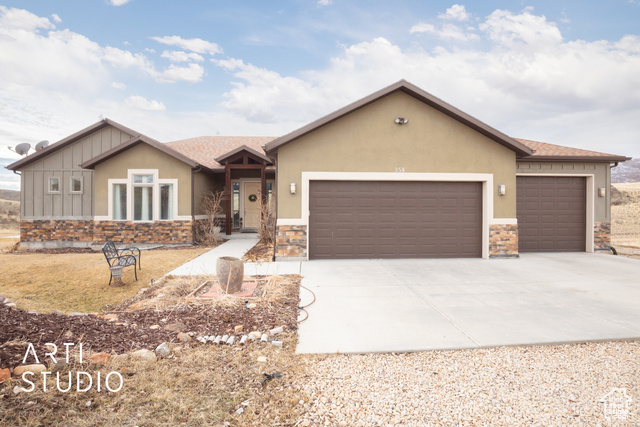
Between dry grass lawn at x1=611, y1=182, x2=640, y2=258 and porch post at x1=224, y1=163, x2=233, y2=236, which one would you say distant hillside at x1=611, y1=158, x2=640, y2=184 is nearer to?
dry grass lawn at x1=611, y1=182, x2=640, y2=258

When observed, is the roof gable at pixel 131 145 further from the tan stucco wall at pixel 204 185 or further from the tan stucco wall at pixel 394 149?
the tan stucco wall at pixel 394 149

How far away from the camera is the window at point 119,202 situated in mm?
12086

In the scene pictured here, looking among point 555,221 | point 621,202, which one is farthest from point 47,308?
point 621,202

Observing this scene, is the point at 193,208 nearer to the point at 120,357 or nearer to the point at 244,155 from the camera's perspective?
the point at 244,155

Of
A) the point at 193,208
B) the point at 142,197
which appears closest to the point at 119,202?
the point at 142,197

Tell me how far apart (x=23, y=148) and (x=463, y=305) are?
16.8 metres

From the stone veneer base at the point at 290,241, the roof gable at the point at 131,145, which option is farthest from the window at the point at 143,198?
the stone veneer base at the point at 290,241

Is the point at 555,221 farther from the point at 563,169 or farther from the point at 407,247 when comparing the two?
the point at 407,247

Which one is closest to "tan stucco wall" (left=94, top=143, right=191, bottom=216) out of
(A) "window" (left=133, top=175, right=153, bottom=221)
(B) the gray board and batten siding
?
(A) "window" (left=133, top=175, right=153, bottom=221)

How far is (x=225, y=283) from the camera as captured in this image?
5.81 meters

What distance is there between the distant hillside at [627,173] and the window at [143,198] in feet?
494

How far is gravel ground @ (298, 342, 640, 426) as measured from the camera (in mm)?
2459

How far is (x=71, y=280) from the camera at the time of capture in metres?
7.52

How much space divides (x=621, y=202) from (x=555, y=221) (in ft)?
106
